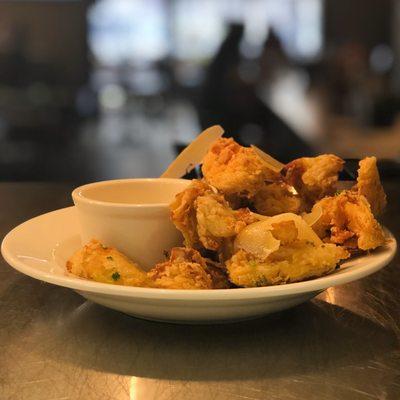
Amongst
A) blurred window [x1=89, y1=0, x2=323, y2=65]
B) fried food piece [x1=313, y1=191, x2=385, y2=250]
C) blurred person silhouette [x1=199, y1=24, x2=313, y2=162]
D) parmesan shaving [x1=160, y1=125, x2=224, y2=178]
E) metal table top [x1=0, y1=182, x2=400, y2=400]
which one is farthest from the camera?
blurred window [x1=89, y1=0, x2=323, y2=65]

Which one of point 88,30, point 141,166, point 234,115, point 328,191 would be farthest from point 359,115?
point 328,191

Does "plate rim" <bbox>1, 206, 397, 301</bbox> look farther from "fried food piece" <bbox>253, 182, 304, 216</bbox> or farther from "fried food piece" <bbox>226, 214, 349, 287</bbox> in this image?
"fried food piece" <bbox>253, 182, 304, 216</bbox>

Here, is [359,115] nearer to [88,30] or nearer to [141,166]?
[141,166]

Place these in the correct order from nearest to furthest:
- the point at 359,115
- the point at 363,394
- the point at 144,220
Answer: the point at 363,394, the point at 144,220, the point at 359,115

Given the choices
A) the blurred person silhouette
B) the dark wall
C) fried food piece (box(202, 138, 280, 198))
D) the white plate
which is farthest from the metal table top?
the dark wall

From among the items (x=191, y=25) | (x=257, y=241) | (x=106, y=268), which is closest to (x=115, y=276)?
(x=106, y=268)

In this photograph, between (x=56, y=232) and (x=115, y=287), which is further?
(x=56, y=232)

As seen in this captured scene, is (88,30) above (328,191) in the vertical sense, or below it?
below
